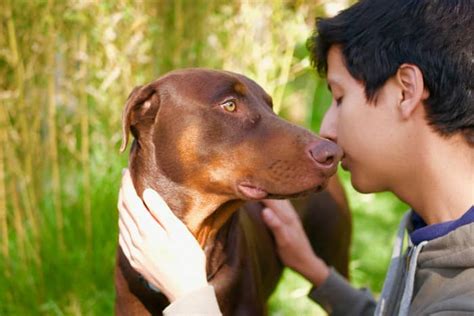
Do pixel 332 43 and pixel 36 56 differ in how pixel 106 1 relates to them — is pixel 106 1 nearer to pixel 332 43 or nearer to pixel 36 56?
pixel 36 56

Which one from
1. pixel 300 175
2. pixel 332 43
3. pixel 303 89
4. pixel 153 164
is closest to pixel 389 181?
pixel 300 175

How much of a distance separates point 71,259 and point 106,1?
54.8 inches

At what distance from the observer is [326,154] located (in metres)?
2.45

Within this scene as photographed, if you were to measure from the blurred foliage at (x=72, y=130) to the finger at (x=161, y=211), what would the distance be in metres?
1.59

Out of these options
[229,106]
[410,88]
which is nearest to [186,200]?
[229,106]

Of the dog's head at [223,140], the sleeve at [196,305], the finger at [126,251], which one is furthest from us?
the finger at [126,251]

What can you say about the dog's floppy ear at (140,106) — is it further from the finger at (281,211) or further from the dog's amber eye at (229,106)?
the finger at (281,211)

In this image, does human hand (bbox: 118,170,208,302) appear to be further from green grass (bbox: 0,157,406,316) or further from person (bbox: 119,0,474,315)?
green grass (bbox: 0,157,406,316)

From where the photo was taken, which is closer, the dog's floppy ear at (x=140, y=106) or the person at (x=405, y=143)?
the person at (x=405, y=143)

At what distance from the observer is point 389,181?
8.59 ft

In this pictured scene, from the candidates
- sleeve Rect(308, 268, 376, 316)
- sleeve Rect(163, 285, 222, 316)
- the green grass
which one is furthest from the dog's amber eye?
the green grass

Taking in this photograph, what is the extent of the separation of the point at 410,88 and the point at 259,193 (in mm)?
574

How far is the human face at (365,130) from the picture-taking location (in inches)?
99.0

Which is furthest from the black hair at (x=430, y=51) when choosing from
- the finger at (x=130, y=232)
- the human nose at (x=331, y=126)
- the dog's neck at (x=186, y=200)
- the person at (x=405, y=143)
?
the finger at (x=130, y=232)
